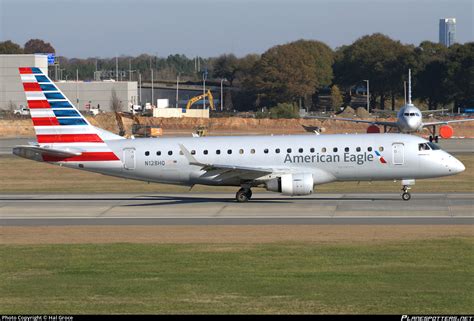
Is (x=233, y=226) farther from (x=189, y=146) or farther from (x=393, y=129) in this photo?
(x=393, y=129)

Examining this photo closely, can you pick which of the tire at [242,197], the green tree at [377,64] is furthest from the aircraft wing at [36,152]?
the green tree at [377,64]

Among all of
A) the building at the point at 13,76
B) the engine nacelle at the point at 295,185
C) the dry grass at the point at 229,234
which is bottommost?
the dry grass at the point at 229,234

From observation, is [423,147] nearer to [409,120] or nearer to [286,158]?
[286,158]

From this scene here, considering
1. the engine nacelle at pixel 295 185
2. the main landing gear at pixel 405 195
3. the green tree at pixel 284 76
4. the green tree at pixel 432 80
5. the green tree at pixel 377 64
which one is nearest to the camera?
the engine nacelle at pixel 295 185

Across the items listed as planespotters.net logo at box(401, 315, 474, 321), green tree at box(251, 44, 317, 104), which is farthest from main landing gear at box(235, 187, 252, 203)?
green tree at box(251, 44, 317, 104)

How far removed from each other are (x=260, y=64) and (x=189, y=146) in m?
131

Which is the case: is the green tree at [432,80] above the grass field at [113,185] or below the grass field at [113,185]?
above

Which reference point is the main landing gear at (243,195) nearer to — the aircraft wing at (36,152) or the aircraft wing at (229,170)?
the aircraft wing at (229,170)

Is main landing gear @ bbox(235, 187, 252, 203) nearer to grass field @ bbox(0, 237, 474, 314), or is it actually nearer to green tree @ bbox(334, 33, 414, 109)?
grass field @ bbox(0, 237, 474, 314)

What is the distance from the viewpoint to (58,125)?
135 feet

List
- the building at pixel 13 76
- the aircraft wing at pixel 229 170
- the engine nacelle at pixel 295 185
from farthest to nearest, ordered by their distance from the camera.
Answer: the building at pixel 13 76 → the aircraft wing at pixel 229 170 → the engine nacelle at pixel 295 185

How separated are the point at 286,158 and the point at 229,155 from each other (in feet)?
8.77

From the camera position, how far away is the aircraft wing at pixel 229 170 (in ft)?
129

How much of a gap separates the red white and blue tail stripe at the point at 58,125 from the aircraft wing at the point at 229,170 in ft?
13.4
